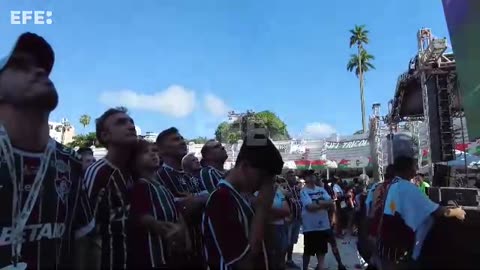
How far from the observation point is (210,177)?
4.97 m

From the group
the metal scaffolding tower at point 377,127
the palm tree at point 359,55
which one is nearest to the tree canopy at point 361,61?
the palm tree at point 359,55

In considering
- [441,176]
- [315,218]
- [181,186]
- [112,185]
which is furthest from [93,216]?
[441,176]

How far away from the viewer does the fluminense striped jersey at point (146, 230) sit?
9.25 feet

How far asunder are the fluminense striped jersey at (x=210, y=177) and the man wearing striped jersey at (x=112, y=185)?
1.88m

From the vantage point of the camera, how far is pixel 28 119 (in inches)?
78.2

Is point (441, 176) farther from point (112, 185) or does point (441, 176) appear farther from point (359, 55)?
point (359, 55)

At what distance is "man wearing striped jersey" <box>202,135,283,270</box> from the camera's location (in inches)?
93.8

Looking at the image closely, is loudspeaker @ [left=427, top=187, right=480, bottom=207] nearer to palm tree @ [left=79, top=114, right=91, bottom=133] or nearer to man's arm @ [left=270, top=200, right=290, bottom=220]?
man's arm @ [left=270, top=200, right=290, bottom=220]

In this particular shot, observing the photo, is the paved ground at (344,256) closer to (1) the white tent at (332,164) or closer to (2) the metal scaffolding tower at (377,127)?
(2) the metal scaffolding tower at (377,127)

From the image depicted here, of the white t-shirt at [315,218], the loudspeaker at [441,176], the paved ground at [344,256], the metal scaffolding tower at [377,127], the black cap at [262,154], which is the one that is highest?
the metal scaffolding tower at [377,127]

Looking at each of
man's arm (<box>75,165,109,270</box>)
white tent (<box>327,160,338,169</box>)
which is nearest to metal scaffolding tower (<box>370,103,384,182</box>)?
white tent (<box>327,160,338,169</box>)

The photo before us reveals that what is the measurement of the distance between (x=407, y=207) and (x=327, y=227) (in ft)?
15.4

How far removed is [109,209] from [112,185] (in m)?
0.16

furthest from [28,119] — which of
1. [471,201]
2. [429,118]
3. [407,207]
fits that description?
[429,118]
